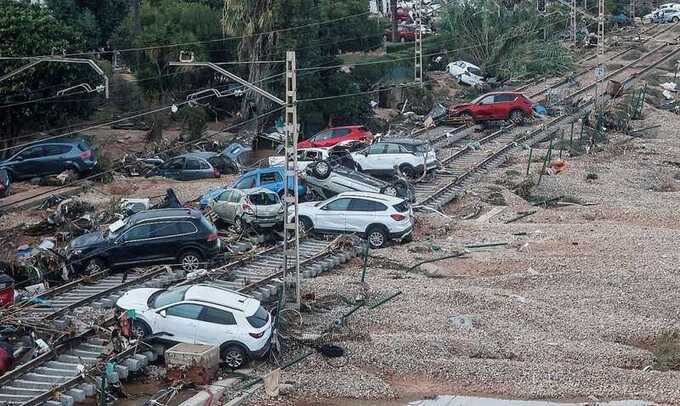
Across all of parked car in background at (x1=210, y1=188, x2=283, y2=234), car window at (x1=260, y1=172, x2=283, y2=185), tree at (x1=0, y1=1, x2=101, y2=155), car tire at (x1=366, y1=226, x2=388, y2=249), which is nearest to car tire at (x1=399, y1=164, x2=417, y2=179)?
car window at (x1=260, y1=172, x2=283, y2=185)

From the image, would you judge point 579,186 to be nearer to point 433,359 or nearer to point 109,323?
point 433,359

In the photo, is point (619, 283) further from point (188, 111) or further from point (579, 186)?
point (188, 111)

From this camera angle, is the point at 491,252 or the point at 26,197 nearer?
the point at 491,252

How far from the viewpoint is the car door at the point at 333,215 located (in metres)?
29.8

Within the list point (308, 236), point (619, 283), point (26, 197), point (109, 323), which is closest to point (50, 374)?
point (109, 323)

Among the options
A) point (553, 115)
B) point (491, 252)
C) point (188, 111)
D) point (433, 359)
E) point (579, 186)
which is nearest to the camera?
point (433, 359)

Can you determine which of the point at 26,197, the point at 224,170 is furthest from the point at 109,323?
the point at 224,170

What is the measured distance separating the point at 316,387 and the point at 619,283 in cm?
991

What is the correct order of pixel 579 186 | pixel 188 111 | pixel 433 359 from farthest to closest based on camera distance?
pixel 188 111 → pixel 579 186 → pixel 433 359

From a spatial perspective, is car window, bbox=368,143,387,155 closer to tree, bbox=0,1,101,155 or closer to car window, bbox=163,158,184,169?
car window, bbox=163,158,184,169

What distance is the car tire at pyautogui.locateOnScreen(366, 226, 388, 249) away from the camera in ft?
97.1

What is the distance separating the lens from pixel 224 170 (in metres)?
41.5

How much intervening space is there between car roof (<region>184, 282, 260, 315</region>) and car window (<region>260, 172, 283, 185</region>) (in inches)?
449

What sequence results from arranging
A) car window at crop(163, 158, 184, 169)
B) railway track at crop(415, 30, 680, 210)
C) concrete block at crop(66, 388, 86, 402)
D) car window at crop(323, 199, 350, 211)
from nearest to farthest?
concrete block at crop(66, 388, 86, 402), car window at crop(323, 199, 350, 211), railway track at crop(415, 30, 680, 210), car window at crop(163, 158, 184, 169)
